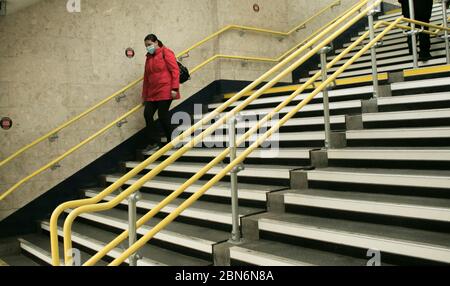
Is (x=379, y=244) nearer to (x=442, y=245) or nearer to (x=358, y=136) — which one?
(x=442, y=245)

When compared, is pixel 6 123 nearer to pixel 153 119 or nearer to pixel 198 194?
pixel 153 119

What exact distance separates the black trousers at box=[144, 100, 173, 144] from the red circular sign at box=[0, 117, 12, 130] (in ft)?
5.03

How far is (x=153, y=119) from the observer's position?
5418 millimetres

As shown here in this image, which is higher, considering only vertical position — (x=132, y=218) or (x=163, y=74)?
(x=163, y=74)

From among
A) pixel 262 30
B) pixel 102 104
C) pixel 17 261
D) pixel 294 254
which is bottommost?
pixel 17 261

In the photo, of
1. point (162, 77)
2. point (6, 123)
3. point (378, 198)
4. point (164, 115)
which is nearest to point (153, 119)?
point (164, 115)

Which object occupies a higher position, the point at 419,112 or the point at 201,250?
the point at 419,112

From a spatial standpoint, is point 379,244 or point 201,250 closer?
point 379,244

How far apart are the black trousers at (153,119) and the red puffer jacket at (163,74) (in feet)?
0.32

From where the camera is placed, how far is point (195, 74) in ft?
21.3

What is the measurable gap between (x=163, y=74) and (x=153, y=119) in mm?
613

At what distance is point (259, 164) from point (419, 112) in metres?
1.51

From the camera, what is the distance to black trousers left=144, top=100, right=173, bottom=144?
5141 mm
